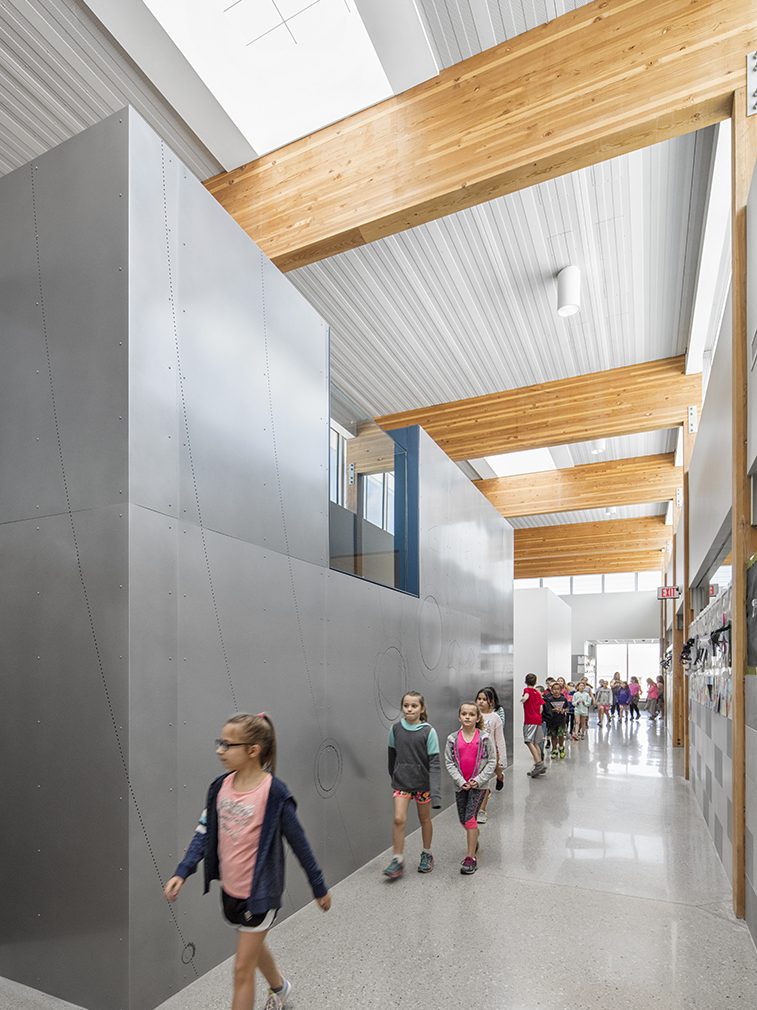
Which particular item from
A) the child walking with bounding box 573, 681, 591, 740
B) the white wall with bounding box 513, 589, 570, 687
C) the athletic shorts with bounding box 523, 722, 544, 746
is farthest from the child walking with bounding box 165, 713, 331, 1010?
the child walking with bounding box 573, 681, 591, 740

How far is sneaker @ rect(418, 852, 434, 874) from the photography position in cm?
553

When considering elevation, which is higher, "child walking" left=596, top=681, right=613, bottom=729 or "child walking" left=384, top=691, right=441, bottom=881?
"child walking" left=384, top=691, right=441, bottom=881

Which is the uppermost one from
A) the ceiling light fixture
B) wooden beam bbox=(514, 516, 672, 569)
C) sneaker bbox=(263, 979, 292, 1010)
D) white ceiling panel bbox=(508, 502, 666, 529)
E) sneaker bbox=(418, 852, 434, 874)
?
the ceiling light fixture

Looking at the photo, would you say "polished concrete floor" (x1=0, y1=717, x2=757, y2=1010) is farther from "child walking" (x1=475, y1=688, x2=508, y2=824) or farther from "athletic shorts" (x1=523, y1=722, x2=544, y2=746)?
"athletic shorts" (x1=523, y1=722, x2=544, y2=746)

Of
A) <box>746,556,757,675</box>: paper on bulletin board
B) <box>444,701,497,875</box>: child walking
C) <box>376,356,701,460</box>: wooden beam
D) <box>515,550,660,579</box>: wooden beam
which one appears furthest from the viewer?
<box>515,550,660,579</box>: wooden beam

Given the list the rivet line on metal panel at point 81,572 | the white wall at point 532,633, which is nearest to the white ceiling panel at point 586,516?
the white wall at point 532,633

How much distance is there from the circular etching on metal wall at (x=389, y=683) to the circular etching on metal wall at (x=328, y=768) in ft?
2.93

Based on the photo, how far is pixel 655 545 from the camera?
22406 millimetres

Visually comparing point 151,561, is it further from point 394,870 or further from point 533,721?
point 533,721

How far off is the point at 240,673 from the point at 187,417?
1549 mm

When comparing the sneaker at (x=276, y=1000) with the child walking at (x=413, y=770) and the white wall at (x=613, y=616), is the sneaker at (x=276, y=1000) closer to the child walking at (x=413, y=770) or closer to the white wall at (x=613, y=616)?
the child walking at (x=413, y=770)

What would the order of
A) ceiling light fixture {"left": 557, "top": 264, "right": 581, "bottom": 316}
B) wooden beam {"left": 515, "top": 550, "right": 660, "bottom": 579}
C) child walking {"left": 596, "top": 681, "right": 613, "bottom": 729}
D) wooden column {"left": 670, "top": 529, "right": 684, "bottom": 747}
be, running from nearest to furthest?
ceiling light fixture {"left": 557, "top": 264, "right": 581, "bottom": 316} < wooden column {"left": 670, "top": 529, "right": 684, "bottom": 747} < child walking {"left": 596, "top": 681, "right": 613, "bottom": 729} < wooden beam {"left": 515, "top": 550, "right": 660, "bottom": 579}

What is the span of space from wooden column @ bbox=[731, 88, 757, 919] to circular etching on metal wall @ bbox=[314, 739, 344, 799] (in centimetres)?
278

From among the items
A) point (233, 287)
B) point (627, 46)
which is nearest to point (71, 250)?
point (233, 287)
